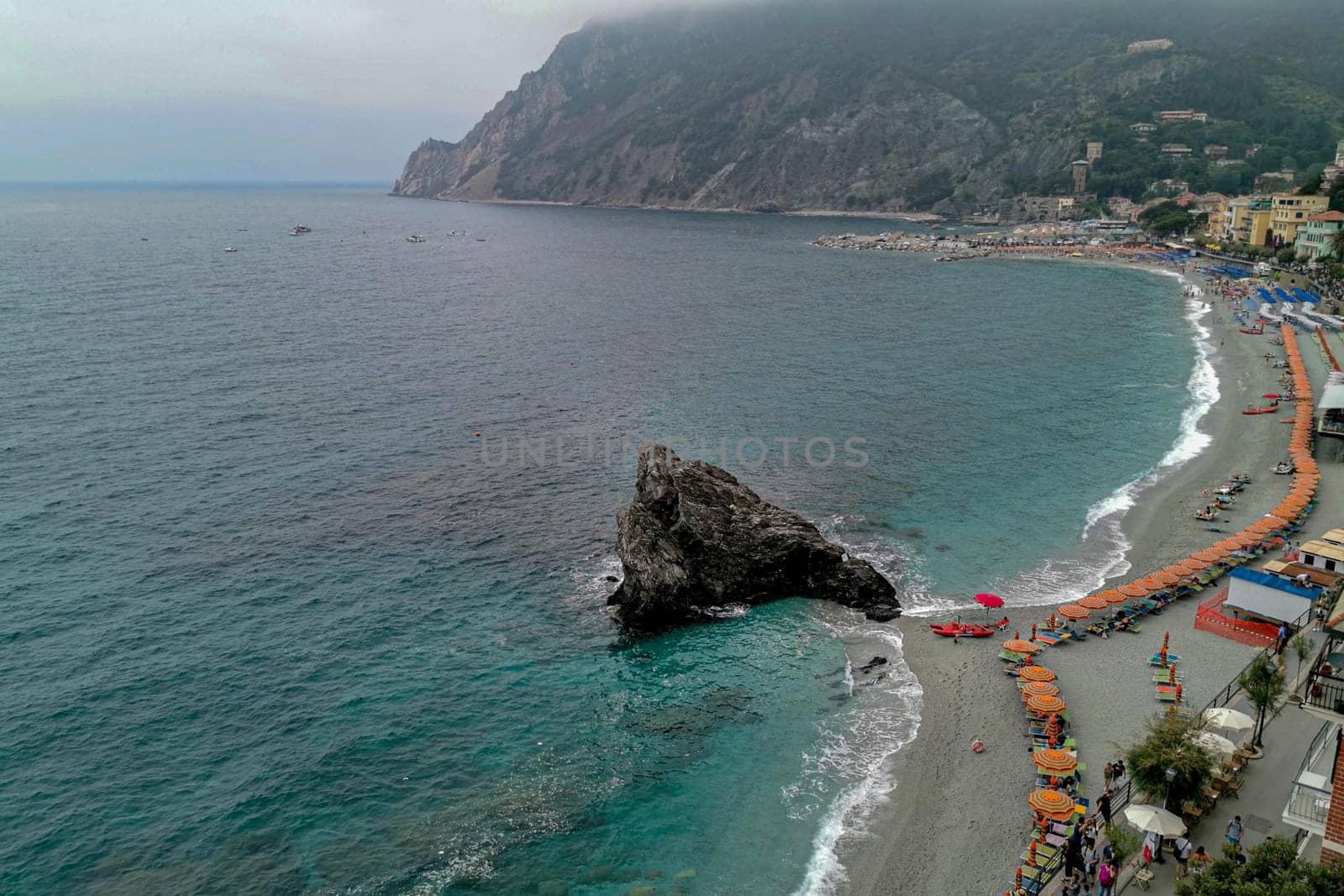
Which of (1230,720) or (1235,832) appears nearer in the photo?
(1235,832)

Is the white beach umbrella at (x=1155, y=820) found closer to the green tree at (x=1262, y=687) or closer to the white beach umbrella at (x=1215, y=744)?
the white beach umbrella at (x=1215, y=744)

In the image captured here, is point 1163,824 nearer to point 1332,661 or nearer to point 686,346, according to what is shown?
point 1332,661

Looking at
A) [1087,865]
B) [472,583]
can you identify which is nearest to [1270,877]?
[1087,865]

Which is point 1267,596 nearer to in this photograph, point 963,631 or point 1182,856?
point 963,631

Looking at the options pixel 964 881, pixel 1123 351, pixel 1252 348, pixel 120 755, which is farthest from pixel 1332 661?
pixel 1252 348

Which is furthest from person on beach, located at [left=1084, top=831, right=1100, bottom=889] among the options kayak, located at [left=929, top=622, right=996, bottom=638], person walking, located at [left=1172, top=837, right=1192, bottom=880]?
kayak, located at [left=929, top=622, right=996, bottom=638]

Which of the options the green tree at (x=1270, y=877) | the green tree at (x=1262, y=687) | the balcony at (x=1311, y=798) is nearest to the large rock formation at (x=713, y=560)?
the green tree at (x=1262, y=687)

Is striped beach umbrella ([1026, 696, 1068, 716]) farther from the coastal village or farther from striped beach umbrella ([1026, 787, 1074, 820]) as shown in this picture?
striped beach umbrella ([1026, 787, 1074, 820])
